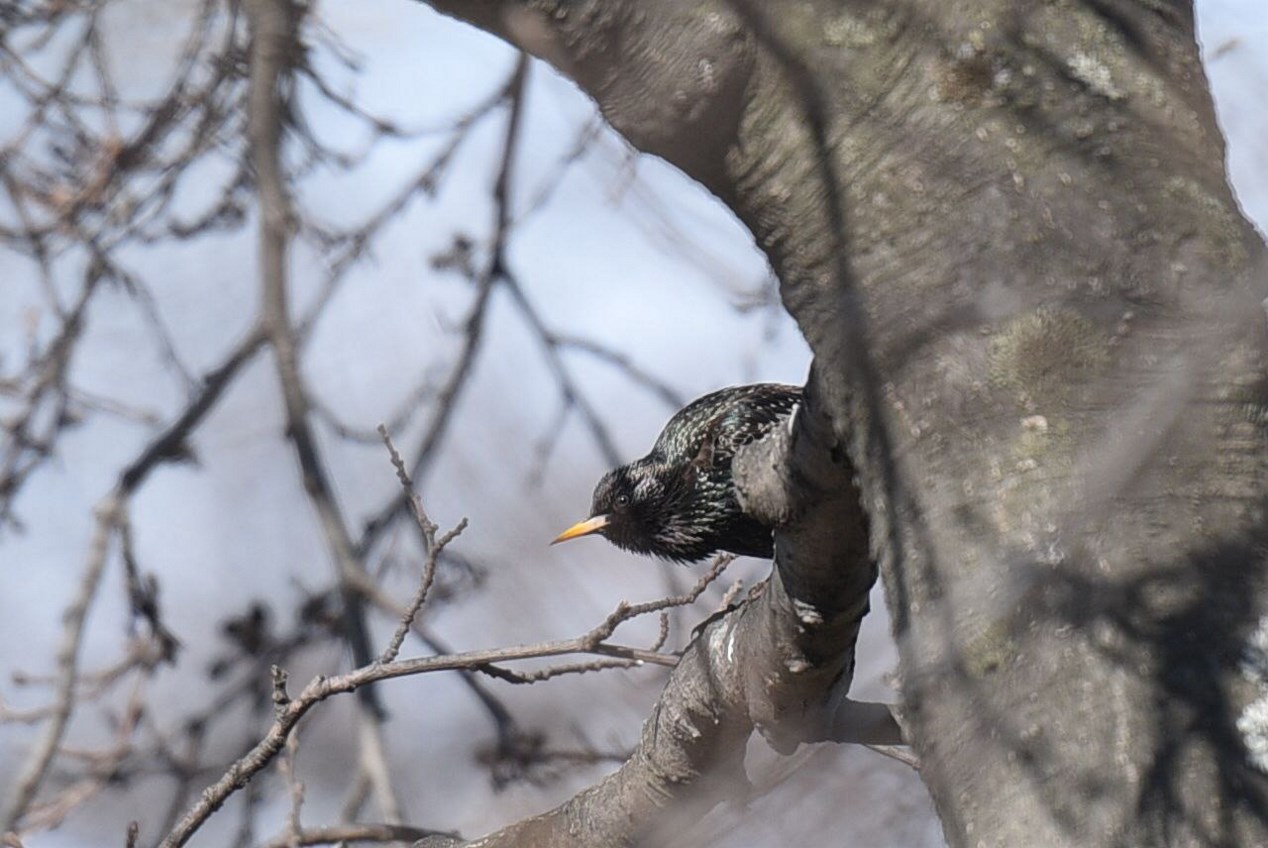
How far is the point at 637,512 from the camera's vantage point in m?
2.96

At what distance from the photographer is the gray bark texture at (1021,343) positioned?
0.88 metres

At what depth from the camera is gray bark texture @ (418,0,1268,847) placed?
88 cm

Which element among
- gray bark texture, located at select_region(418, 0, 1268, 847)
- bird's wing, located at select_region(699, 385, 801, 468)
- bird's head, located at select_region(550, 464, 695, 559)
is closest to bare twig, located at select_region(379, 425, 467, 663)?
gray bark texture, located at select_region(418, 0, 1268, 847)

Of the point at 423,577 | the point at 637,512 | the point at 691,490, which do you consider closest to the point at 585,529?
the point at 637,512

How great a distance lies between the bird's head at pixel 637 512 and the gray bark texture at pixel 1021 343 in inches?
63.8

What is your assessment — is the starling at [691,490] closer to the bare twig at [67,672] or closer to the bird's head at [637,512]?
the bird's head at [637,512]

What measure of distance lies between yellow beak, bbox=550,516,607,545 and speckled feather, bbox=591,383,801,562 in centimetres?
2

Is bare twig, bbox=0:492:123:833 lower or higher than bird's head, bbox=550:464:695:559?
higher

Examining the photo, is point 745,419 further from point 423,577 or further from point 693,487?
point 423,577

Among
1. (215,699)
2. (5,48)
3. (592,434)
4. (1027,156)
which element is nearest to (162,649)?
(215,699)

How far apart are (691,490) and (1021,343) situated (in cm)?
192

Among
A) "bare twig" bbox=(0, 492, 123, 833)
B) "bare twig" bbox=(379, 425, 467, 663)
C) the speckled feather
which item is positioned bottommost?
the speckled feather

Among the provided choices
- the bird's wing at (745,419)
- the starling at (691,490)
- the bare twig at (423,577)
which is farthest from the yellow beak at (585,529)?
the bare twig at (423,577)

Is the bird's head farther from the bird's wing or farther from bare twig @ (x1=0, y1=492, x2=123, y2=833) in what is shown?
bare twig @ (x1=0, y1=492, x2=123, y2=833)
